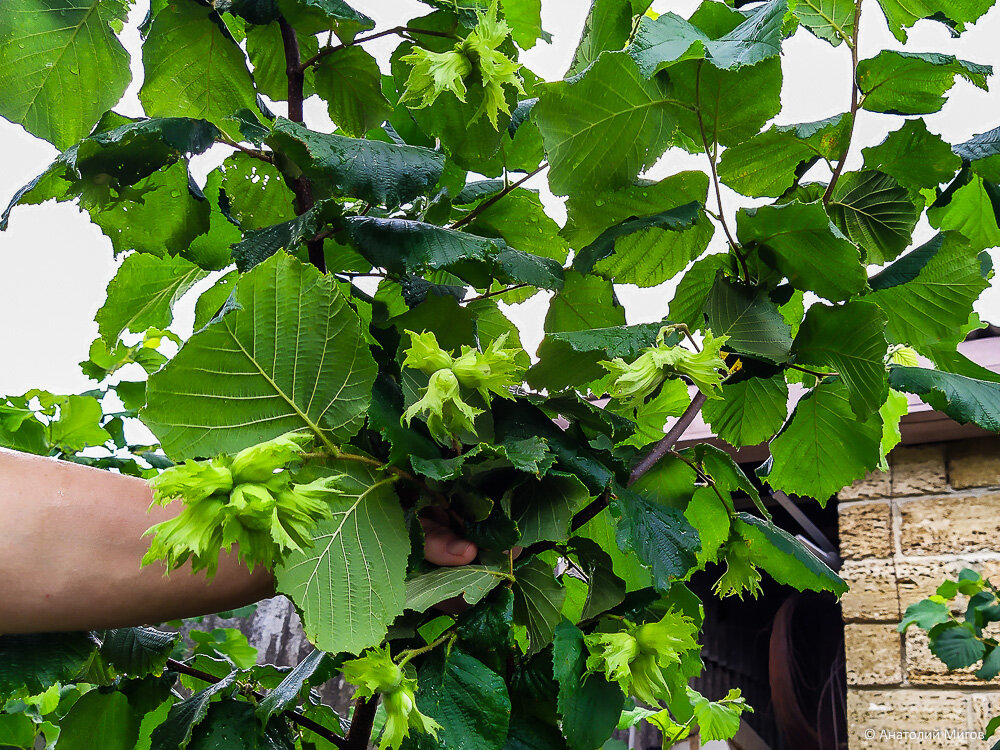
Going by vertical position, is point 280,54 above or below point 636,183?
above

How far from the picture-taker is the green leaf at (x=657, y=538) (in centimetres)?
60

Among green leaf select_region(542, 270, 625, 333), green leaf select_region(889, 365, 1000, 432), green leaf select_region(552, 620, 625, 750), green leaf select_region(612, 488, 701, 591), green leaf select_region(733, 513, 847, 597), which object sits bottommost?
green leaf select_region(552, 620, 625, 750)

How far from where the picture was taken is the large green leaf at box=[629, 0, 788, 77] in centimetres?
61

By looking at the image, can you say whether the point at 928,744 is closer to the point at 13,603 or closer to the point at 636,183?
the point at 636,183

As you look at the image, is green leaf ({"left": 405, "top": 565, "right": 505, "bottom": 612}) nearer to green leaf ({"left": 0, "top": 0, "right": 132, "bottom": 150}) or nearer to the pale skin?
the pale skin

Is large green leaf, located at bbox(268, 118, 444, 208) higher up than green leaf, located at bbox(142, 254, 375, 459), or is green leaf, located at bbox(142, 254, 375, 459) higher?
large green leaf, located at bbox(268, 118, 444, 208)

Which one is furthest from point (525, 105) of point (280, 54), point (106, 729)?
point (106, 729)

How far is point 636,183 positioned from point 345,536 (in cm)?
43

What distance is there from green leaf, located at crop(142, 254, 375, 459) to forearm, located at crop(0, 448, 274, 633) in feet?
0.37

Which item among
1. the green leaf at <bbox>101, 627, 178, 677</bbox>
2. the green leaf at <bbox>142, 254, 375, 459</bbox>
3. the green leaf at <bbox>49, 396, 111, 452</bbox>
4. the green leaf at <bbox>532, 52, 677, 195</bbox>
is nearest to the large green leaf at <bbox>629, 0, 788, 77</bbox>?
the green leaf at <bbox>532, 52, 677, 195</bbox>

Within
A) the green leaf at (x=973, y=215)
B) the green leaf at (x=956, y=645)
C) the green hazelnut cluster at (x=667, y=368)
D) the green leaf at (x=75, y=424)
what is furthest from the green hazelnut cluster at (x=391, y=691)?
the green leaf at (x=956, y=645)

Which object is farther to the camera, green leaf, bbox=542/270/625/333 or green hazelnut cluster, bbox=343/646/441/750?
green leaf, bbox=542/270/625/333

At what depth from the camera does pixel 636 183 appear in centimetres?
77

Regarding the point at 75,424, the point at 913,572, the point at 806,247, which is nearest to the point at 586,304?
the point at 806,247
